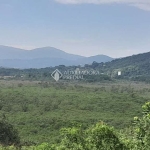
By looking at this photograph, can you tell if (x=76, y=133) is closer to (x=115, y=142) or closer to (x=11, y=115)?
(x=115, y=142)

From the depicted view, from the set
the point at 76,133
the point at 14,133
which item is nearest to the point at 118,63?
the point at 14,133

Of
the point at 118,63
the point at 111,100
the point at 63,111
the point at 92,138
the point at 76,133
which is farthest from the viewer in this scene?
the point at 118,63

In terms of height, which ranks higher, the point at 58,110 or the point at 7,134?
the point at 7,134

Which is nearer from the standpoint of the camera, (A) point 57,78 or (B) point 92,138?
(B) point 92,138

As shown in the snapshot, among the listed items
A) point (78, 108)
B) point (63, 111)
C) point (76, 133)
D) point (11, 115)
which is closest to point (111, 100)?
point (78, 108)

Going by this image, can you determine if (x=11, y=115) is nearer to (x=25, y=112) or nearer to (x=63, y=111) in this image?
(x=25, y=112)

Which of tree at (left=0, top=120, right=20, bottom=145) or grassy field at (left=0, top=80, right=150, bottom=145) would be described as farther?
grassy field at (left=0, top=80, right=150, bottom=145)

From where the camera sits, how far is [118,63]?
183 metres

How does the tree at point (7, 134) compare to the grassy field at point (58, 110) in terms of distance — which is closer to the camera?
the tree at point (7, 134)

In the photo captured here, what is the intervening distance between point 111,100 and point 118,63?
113085mm

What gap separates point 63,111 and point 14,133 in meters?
27.6

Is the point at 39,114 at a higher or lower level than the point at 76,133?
lower

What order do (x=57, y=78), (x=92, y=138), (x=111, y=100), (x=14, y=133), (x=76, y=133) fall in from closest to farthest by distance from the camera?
(x=92, y=138) < (x=76, y=133) < (x=14, y=133) < (x=111, y=100) < (x=57, y=78)

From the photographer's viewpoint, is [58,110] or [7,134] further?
[58,110]
